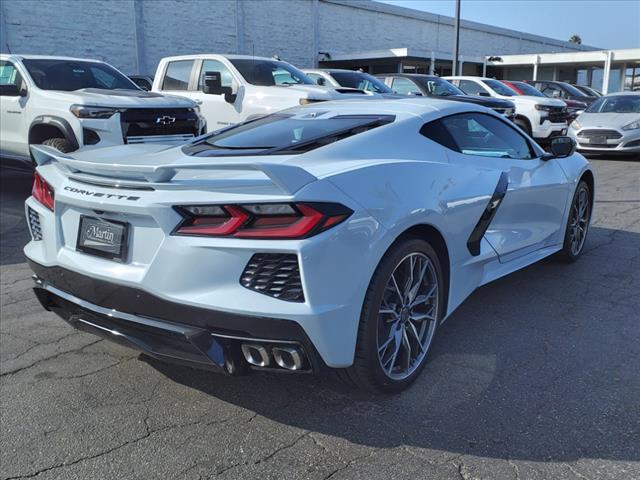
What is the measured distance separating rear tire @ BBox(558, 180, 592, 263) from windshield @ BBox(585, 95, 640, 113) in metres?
9.52

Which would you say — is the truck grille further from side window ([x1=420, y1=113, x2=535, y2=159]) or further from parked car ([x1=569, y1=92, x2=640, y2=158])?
parked car ([x1=569, y1=92, x2=640, y2=158])

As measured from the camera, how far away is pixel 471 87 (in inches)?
650

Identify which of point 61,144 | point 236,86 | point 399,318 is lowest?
point 399,318

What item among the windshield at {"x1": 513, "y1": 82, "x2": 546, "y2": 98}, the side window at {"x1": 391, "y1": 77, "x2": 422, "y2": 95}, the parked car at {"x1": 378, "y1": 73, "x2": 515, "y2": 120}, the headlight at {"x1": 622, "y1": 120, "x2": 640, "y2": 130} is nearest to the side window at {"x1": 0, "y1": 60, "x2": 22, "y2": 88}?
the parked car at {"x1": 378, "y1": 73, "x2": 515, "y2": 120}

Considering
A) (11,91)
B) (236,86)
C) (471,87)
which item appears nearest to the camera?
(11,91)

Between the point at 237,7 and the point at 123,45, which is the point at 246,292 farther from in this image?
the point at 237,7

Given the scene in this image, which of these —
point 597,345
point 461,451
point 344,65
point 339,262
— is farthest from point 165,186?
point 344,65

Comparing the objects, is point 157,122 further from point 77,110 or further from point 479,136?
point 479,136

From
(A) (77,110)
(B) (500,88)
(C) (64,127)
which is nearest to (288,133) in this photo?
(A) (77,110)

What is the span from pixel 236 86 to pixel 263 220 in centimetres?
774

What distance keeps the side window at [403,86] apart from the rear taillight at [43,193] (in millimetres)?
11742

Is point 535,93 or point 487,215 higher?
point 535,93

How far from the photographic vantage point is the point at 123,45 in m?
23.6

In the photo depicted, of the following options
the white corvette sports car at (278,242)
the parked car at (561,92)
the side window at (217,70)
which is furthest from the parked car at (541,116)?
the white corvette sports car at (278,242)
